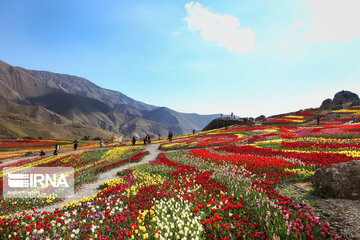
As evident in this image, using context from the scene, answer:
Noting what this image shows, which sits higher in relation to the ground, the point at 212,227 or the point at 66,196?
the point at 212,227

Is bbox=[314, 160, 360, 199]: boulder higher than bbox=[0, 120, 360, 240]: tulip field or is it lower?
higher

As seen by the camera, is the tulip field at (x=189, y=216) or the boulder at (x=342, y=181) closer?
the tulip field at (x=189, y=216)

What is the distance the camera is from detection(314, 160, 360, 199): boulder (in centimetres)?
641

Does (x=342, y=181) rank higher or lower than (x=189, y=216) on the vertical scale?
higher

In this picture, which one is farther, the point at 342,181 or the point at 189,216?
the point at 342,181

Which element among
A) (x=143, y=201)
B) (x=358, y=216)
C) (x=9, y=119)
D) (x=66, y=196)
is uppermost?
(x=9, y=119)

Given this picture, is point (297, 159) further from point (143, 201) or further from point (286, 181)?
point (143, 201)

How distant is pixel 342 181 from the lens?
6633 mm

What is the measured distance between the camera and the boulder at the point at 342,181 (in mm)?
6410

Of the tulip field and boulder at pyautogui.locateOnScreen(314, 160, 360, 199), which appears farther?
boulder at pyautogui.locateOnScreen(314, 160, 360, 199)

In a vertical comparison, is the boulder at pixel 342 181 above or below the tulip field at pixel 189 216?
above

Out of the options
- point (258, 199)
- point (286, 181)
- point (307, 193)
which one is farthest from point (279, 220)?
point (286, 181)

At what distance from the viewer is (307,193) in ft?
24.3

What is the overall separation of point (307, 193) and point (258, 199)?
9.01 ft
